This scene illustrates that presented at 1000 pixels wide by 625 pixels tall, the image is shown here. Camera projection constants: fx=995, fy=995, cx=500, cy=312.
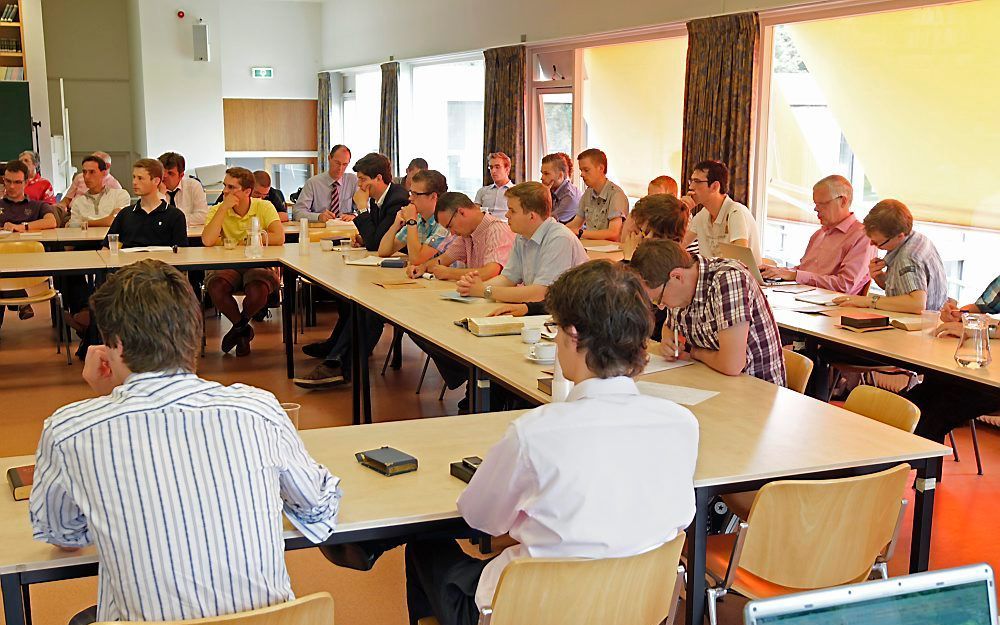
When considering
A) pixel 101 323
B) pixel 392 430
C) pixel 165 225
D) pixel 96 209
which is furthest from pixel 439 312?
pixel 96 209

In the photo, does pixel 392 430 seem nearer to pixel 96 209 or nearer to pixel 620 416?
pixel 620 416

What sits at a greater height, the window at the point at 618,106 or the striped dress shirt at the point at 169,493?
the window at the point at 618,106

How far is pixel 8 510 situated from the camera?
215 centimetres

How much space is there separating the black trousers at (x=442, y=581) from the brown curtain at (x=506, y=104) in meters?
8.21

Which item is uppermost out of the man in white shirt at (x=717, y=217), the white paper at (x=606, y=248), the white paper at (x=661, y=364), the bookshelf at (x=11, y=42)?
the bookshelf at (x=11, y=42)

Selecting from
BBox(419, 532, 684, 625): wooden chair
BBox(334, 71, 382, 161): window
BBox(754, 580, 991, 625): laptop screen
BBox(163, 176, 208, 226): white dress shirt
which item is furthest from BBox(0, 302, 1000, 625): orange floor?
BBox(334, 71, 382, 161): window

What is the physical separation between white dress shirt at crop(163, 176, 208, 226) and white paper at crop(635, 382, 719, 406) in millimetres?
6348

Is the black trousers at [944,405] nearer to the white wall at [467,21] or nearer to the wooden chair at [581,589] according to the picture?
the wooden chair at [581,589]

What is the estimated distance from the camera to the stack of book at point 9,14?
10836mm

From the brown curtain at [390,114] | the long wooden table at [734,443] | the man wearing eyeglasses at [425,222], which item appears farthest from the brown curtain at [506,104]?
the long wooden table at [734,443]

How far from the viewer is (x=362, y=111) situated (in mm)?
14719

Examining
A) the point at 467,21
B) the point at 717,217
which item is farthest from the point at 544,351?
the point at 467,21

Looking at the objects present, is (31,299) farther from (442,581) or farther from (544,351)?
(442,581)

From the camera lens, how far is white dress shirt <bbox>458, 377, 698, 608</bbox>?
1.90 m
